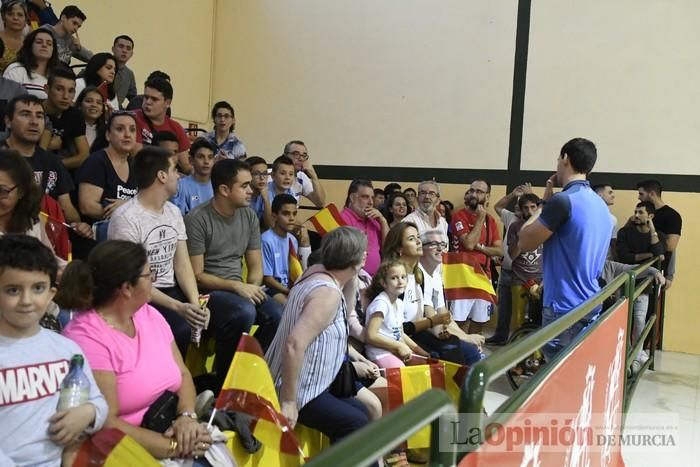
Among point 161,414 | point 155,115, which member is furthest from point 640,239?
point 161,414

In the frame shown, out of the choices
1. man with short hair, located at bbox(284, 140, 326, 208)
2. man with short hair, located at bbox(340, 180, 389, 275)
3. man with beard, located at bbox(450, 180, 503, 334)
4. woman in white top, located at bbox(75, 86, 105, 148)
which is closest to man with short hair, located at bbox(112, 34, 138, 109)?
woman in white top, located at bbox(75, 86, 105, 148)

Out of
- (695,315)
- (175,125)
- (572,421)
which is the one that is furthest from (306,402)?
(695,315)

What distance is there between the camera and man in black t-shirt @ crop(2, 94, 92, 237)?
2973mm

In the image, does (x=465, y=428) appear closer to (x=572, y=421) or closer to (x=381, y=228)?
(x=572, y=421)

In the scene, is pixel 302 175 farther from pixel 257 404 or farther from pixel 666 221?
pixel 666 221

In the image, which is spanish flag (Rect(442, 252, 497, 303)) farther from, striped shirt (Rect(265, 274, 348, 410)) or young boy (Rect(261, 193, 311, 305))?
striped shirt (Rect(265, 274, 348, 410))

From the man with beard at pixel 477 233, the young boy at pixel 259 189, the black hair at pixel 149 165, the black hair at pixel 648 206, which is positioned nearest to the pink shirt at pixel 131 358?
the black hair at pixel 149 165

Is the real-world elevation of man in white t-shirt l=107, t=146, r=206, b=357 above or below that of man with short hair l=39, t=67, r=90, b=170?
below

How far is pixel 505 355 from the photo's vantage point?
4.00 ft

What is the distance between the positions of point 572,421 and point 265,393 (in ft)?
3.20

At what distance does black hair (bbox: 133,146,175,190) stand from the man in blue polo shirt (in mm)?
1684

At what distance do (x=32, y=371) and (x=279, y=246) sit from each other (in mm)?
2534

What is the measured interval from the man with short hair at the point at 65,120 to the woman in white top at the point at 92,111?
24 cm

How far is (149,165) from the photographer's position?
9.39 ft
